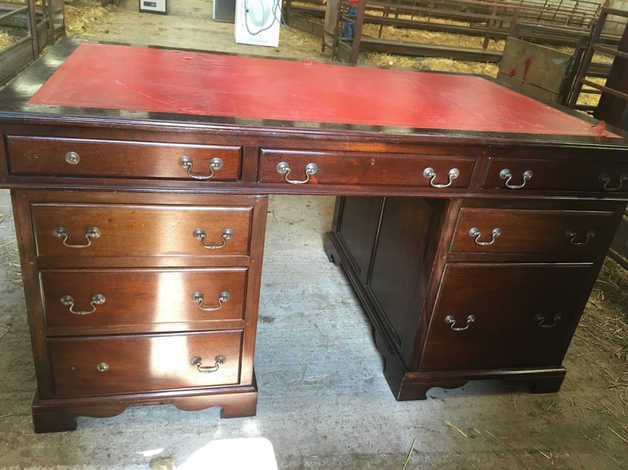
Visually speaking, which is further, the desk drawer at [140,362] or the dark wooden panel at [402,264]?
the dark wooden panel at [402,264]

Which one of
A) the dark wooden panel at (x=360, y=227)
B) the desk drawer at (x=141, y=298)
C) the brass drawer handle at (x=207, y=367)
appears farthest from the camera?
the dark wooden panel at (x=360, y=227)

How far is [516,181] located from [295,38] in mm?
8465

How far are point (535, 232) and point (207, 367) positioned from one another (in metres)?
1.26

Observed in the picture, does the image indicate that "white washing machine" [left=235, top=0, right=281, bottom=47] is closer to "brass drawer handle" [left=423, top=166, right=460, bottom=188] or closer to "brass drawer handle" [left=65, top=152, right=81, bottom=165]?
"brass drawer handle" [left=423, top=166, right=460, bottom=188]

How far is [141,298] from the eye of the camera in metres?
1.71

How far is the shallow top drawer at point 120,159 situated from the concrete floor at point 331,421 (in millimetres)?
954

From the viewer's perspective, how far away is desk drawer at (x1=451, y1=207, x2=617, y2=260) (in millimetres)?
1873

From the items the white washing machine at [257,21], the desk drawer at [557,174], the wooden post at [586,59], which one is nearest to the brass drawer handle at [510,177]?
the desk drawer at [557,174]

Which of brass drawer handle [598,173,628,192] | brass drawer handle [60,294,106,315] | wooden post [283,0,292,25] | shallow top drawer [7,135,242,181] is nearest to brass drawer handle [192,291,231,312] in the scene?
brass drawer handle [60,294,106,315]

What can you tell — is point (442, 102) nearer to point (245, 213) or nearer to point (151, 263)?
point (245, 213)

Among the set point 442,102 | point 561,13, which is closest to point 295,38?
point 561,13

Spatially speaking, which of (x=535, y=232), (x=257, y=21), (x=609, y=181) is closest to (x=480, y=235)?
(x=535, y=232)

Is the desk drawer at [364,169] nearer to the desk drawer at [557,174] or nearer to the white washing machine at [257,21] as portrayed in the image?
the desk drawer at [557,174]

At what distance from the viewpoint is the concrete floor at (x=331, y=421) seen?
6.05 feet
